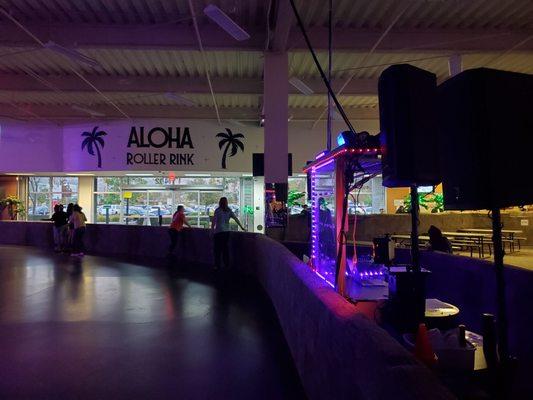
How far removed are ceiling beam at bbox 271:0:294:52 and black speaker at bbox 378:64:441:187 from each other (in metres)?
5.67

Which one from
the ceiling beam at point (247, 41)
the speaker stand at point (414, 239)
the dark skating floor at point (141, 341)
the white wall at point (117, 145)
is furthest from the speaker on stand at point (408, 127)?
the white wall at point (117, 145)

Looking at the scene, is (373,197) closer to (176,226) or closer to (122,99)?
(176,226)

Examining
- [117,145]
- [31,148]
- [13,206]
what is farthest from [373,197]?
[13,206]

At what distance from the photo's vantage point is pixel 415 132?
3.62 m

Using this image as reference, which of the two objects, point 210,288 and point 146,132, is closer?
point 210,288

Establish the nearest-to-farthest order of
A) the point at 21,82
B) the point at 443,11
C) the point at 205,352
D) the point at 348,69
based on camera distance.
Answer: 1. the point at 205,352
2. the point at 443,11
3. the point at 348,69
4. the point at 21,82

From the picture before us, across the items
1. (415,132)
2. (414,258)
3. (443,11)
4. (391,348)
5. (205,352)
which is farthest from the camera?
(443,11)

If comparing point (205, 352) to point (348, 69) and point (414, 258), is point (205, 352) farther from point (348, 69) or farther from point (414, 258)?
point (348, 69)

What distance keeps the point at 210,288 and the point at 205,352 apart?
12.0ft

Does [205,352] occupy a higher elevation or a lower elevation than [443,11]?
lower

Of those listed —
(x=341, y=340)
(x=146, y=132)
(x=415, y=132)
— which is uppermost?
(x=146, y=132)

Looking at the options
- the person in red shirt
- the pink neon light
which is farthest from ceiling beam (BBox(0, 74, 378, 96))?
the pink neon light

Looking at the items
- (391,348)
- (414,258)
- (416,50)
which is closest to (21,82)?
(416,50)

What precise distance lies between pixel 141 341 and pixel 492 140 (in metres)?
4.34
